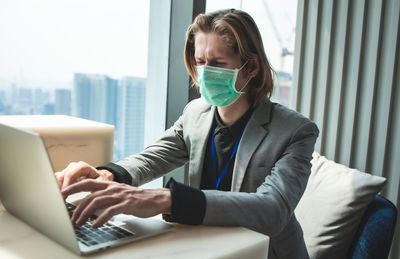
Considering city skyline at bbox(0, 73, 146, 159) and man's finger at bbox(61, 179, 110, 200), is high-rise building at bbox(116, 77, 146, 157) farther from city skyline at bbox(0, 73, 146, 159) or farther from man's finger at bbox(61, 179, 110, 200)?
man's finger at bbox(61, 179, 110, 200)

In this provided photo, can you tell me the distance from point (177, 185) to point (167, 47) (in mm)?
1518

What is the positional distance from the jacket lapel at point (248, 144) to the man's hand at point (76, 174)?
436 mm

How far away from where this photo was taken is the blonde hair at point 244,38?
4.61ft

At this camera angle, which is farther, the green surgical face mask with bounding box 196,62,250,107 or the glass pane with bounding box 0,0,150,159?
the glass pane with bounding box 0,0,150,159

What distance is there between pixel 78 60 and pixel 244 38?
0.87 metres

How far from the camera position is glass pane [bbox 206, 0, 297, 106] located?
2363mm

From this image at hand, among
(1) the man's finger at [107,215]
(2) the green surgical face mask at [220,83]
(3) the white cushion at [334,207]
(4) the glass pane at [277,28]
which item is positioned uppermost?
(4) the glass pane at [277,28]

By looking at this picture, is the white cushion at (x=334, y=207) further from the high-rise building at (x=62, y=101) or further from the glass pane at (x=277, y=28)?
the high-rise building at (x=62, y=101)

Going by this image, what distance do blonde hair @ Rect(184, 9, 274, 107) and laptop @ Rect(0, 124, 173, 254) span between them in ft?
2.65

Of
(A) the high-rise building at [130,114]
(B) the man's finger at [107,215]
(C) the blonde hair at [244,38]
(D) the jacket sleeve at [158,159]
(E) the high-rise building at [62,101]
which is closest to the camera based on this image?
(B) the man's finger at [107,215]

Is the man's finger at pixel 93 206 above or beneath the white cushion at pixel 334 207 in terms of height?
above

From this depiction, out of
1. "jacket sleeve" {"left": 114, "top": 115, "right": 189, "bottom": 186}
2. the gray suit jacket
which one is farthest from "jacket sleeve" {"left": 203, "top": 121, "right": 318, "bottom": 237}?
"jacket sleeve" {"left": 114, "top": 115, "right": 189, "bottom": 186}

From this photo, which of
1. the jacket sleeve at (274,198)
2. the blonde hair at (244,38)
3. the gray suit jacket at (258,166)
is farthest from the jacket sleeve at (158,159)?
the jacket sleeve at (274,198)

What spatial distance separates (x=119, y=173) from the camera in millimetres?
1197
